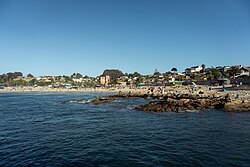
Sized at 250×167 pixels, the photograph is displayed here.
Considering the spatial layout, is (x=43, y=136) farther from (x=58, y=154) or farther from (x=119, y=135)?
(x=119, y=135)

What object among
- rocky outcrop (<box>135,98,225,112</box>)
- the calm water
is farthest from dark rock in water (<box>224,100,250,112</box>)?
the calm water

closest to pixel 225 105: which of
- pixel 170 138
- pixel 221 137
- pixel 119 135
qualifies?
pixel 221 137

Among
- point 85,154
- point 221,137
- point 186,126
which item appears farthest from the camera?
point 186,126

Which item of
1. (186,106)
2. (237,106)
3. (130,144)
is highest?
(237,106)

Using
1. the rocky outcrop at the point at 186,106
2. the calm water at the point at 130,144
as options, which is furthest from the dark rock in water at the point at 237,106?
the calm water at the point at 130,144

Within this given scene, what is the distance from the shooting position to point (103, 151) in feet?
40.4

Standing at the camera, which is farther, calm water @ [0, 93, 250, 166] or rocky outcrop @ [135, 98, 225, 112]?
rocky outcrop @ [135, 98, 225, 112]

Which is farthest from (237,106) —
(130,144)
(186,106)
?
(130,144)

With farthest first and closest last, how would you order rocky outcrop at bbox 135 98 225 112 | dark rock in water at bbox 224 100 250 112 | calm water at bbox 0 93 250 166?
rocky outcrop at bbox 135 98 225 112
dark rock in water at bbox 224 100 250 112
calm water at bbox 0 93 250 166

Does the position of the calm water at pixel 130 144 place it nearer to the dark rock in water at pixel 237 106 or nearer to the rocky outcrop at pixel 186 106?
the dark rock in water at pixel 237 106

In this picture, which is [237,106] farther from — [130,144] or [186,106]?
[130,144]

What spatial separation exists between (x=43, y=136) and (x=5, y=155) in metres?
4.20

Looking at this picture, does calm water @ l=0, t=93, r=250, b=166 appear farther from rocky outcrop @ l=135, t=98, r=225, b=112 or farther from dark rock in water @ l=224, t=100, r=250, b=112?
rocky outcrop @ l=135, t=98, r=225, b=112

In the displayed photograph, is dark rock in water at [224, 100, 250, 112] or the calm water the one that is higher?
dark rock in water at [224, 100, 250, 112]
